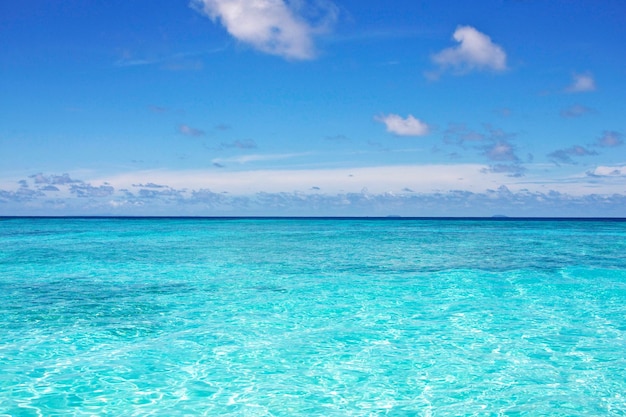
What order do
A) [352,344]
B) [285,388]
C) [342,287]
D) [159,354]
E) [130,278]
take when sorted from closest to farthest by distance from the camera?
[285,388], [159,354], [352,344], [342,287], [130,278]

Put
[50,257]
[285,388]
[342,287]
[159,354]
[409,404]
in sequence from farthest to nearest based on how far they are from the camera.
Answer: [50,257], [342,287], [159,354], [285,388], [409,404]

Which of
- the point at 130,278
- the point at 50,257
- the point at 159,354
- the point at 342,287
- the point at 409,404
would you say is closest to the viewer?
the point at 409,404

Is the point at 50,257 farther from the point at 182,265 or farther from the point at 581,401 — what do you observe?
the point at 581,401

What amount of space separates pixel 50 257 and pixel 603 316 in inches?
1020

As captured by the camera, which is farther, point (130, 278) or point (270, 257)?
point (270, 257)

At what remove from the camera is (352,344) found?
10.0 meters

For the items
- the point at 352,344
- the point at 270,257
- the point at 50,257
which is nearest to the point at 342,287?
the point at 352,344

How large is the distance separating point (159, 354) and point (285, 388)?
290 centimetres

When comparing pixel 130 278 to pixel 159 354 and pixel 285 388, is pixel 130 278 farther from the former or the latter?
pixel 285 388

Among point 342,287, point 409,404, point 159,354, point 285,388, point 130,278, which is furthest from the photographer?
point 130,278

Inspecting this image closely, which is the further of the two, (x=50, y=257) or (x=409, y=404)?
(x=50, y=257)

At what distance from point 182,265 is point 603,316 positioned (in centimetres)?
1749

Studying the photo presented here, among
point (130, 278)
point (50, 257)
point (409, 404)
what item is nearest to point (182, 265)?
point (130, 278)

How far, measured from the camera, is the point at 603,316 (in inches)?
499
